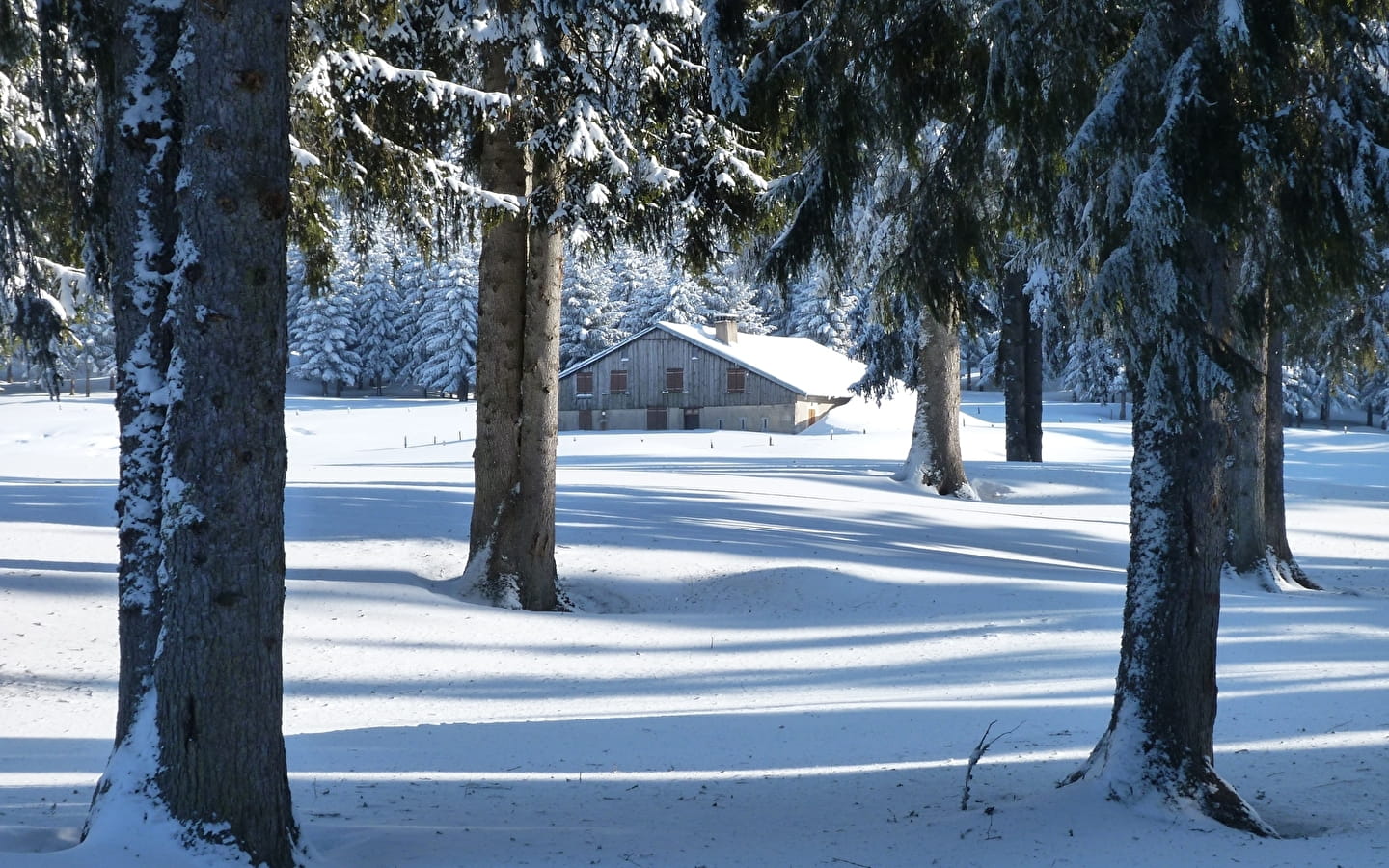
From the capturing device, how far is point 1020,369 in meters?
28.4

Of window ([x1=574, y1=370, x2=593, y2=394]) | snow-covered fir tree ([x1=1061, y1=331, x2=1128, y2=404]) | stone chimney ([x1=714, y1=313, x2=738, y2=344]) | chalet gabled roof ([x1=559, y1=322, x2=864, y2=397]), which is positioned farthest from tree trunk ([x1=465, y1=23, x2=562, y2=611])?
window ([x1=574, y1=370, x2=593, y2=394])

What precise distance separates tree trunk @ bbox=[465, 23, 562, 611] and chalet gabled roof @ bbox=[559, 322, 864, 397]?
135 ft

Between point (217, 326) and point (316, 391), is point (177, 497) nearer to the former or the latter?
point (217, 326)

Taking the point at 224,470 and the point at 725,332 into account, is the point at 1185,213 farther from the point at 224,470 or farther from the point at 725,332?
the point at 725,332

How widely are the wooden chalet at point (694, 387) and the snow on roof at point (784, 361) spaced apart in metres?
0.08

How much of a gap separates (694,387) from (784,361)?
503cm

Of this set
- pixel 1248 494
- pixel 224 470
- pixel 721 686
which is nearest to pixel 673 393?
pixel 1248 494

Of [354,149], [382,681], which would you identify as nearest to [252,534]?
[382,681]

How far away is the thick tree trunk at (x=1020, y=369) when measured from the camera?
89.8 ft

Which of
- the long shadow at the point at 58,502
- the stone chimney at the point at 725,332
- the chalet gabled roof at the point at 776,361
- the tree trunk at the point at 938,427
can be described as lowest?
the long shadow at the point at 58,502

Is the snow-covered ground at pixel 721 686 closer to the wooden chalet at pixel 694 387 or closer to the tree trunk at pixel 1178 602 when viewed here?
the tree trunk at pixel 1178 602

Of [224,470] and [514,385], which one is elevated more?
[514,385]

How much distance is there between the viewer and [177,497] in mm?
4582

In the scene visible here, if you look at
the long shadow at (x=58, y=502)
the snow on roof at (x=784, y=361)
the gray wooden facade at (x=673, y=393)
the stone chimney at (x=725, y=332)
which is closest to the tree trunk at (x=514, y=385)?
the long shadow at (x=58, y=502)
